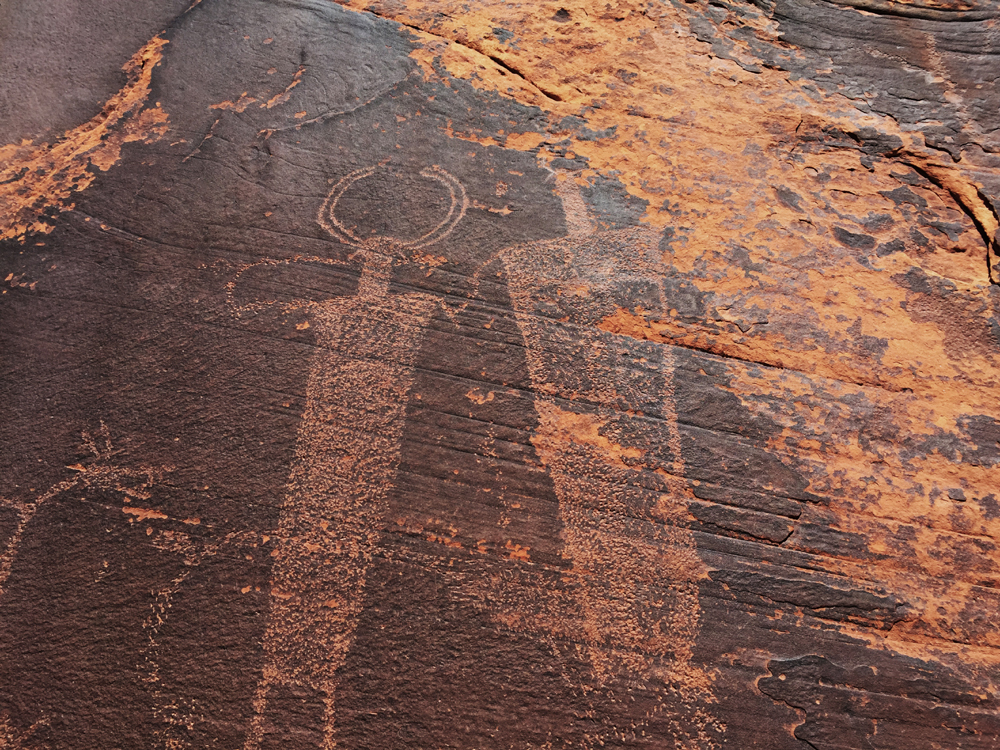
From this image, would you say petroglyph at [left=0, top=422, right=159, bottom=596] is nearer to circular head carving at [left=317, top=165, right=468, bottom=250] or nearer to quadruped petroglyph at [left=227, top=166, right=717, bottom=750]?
quadruped petroglyph at [left=227, top=166, right=717, bottom=750]

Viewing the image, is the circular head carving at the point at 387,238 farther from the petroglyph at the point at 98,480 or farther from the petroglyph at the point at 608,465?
the petroglyph at the point at 98,480

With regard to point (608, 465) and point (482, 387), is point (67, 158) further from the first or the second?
point (608, 465)

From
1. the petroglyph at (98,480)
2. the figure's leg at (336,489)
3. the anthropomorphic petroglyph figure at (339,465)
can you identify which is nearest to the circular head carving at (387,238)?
the anthropomorphic petroglyph figure at (339,465)

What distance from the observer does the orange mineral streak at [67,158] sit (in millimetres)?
1581

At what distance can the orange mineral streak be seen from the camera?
1581 mm

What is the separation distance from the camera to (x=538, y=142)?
1.85m

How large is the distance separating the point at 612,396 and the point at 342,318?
0.64 meters

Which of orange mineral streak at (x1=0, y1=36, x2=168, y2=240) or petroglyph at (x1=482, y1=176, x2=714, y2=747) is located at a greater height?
orange mineral streak at (x1=0, y1=36, x2=168, y2=240)

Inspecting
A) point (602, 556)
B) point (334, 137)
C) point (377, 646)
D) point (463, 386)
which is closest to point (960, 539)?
point (602, 556)

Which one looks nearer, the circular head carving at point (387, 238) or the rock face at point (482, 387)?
the rock face at point (482, 387)

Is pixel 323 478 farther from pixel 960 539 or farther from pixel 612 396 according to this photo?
pixel 960 539

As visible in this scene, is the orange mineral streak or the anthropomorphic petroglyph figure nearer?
the anthropomorphic petroglyph figure

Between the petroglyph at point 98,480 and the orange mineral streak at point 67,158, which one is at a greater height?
the orange mineral streak at point 67,158

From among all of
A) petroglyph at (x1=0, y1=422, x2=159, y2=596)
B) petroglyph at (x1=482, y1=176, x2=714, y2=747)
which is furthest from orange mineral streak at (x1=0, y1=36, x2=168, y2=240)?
petroglyph at (x1=482, y1=176, x2=714, y2=747)
